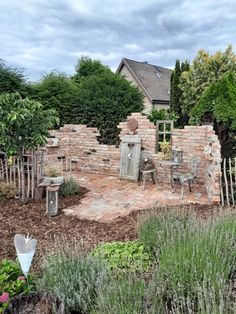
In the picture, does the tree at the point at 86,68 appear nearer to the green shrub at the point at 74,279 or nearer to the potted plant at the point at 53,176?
the potted plant at the point at 53,176

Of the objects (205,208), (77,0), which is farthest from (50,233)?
(77,0)

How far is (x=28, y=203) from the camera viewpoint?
17.6 feet

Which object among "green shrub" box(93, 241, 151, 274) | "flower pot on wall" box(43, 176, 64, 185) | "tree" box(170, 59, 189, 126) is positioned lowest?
"green shrub" box(93, 241, 151, 274)

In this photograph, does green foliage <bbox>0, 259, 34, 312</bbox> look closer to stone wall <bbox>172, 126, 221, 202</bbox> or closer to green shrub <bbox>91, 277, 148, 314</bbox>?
green shrub <bbox>91, 277, 148, 314</bbox>

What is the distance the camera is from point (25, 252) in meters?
2.21

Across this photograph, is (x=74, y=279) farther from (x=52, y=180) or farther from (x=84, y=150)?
(x=84, y=150)

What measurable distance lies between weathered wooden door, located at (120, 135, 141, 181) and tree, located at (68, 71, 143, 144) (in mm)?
2314

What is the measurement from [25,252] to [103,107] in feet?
25.8

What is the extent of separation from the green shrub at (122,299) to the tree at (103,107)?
25.8 feet

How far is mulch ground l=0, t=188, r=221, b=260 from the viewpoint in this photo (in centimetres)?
369

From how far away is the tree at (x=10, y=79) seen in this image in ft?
25.2

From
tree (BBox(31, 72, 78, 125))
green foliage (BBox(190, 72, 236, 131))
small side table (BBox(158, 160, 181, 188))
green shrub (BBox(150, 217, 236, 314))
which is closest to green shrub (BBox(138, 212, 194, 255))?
green shrub (BBox(150, 217, 236, 314))

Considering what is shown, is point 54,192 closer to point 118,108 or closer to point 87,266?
point 87,266

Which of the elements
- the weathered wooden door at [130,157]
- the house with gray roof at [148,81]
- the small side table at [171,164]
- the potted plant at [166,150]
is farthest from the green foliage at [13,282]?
the house with gray roof at [148,81]
